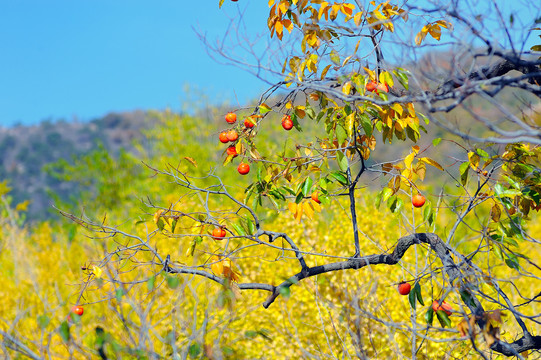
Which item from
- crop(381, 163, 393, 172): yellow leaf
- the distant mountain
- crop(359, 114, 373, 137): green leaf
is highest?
the distant mountain

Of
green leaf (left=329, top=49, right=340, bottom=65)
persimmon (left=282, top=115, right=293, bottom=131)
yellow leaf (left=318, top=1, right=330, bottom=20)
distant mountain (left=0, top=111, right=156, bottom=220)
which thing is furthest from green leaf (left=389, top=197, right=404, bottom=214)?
distant mountain (left=0, top=111, right=156, bottom=220)

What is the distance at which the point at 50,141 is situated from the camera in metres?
93.6

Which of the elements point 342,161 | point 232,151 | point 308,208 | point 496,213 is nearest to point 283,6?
point 232,151

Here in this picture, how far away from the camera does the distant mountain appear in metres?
81.7

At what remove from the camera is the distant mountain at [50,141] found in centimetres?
8169

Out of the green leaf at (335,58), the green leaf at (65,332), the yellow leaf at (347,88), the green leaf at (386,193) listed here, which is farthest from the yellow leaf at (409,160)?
the green leaf at (65,332)

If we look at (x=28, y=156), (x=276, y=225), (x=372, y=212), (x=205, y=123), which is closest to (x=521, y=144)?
(x=372, y=212)

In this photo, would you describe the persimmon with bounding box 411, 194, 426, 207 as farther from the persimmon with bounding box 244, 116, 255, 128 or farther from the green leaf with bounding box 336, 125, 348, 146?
the persimmon with bounding box 244, 116, 255, 128

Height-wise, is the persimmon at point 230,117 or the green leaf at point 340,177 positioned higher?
the persimmon at point 230,117

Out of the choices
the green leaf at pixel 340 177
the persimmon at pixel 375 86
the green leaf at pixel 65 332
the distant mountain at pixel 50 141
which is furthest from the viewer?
the distant mountain at pixel 50 141

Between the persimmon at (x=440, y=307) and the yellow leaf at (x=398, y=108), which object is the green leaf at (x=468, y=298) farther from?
the yellow leaf at (x=398, y=108)

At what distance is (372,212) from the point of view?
9.18 meters

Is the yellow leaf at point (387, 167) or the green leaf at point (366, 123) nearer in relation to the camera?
the green leaf at point (366, 123)

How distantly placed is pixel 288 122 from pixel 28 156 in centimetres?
9256
